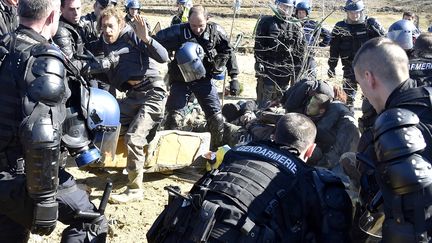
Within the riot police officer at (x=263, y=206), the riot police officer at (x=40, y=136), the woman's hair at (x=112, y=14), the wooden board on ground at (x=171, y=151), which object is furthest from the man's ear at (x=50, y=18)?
the wooden board on ground at (x=171, y=151)

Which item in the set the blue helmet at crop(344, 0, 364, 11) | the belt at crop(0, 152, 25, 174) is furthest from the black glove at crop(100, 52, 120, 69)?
the blue helmet at crop(344, 0, 364, 11)

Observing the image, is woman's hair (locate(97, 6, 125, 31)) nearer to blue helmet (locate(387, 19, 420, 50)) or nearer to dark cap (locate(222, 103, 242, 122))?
dark cap (locate(222, 103, 242, 122))

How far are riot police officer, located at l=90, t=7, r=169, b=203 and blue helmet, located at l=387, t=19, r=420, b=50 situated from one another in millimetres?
2617

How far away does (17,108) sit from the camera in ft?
10.6

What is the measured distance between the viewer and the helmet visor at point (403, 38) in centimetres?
638

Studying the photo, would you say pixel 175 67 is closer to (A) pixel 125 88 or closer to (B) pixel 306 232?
(A) pixel 125 88

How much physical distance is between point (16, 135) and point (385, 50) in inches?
79.3

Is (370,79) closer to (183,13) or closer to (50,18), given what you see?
(50,18)

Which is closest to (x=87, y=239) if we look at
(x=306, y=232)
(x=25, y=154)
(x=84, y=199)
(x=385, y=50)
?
(x=84, y=199)

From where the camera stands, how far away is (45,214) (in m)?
3.20

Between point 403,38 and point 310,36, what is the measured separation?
155 centimetres

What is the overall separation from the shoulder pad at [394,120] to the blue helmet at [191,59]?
4.22m

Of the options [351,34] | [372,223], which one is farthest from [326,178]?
[351,34]

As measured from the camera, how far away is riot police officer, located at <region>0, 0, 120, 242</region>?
121 inches
